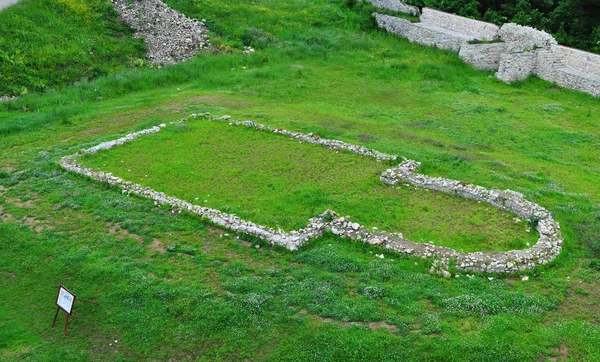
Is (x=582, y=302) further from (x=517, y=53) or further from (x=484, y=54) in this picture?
(x=484, y=54)

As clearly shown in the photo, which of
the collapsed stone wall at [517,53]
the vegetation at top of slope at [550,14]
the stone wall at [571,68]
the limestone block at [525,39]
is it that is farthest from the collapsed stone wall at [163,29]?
the stone wall at [571,68]

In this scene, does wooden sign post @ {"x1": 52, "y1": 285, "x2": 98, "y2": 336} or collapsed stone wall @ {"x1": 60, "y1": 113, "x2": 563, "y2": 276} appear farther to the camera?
collapsed stone wall @ {"x1": 60, "y1": 113, "x2": 563, "y2": 276}

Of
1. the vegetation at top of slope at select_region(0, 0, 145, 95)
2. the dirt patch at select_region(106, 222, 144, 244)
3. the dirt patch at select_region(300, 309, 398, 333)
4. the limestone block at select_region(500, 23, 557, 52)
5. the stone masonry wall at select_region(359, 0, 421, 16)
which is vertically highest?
the stone masonry wall at select_region(359, 0, 421, 16)

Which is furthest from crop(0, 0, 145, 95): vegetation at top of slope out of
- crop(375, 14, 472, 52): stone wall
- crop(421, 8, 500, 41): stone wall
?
crop(421, 8, 500, 41): stone wall

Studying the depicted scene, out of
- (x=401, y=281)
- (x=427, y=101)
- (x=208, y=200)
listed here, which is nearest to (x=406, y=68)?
(x=427, y=101)

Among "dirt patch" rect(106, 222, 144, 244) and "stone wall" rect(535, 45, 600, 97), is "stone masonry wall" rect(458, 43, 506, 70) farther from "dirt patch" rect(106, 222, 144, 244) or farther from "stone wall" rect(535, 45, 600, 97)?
"dirt patch" rect(106, 222, 144, 244)

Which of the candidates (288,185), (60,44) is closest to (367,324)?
(288,185)
